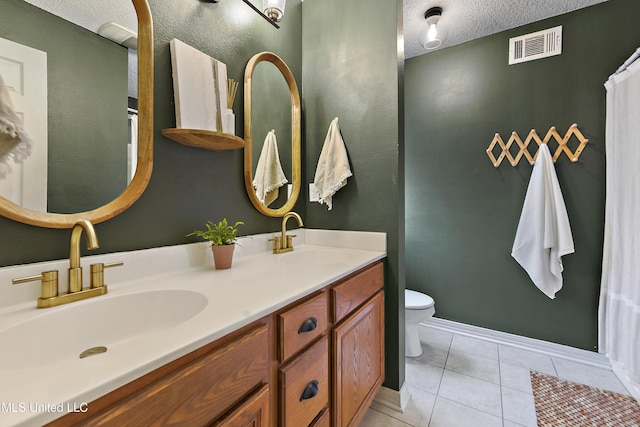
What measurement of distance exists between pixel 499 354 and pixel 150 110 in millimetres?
2595

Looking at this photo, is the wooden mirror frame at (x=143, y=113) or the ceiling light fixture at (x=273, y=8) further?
the ceiling light fixture at (x=273, y=8)

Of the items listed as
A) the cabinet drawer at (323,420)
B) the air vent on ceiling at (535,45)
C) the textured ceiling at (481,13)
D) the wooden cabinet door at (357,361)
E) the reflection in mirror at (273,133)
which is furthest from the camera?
the air vent on ceiling at (535,45)

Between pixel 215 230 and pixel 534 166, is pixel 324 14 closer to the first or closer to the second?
pixel 215 230

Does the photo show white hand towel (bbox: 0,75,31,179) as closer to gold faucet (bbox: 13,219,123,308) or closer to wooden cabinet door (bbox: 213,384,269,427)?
gold faucet (bbox: 13,219,123,308)

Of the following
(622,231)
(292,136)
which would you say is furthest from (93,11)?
(622,231)

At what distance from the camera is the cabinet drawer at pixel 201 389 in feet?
1.45

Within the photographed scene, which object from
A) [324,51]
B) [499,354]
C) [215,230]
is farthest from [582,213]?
[215,230]

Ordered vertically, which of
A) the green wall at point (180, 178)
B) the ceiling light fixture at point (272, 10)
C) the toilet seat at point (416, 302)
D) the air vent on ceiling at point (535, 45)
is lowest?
the toilet seat at point (416, 302)

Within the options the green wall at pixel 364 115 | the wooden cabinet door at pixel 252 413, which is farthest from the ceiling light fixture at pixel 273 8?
the wooden cabinet door at pixel 252 413

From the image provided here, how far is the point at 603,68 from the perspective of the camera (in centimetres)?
181

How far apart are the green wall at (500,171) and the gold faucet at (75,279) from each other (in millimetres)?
2277

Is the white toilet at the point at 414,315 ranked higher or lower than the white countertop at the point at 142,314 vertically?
lower

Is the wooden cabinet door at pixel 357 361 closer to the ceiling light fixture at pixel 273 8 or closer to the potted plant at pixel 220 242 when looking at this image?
the potted plant at pixel 220 242

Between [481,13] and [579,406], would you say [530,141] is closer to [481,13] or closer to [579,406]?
[481,13]
